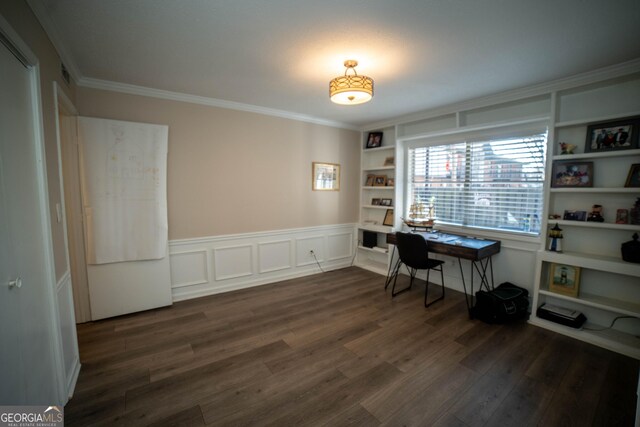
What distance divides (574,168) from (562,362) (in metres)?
1.80

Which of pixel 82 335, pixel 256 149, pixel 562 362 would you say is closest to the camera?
pixel 562 362

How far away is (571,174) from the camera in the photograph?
2.71 metres

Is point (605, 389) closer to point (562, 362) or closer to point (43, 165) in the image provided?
point (562, 362)

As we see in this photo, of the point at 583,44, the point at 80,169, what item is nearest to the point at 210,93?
the point at 80,169

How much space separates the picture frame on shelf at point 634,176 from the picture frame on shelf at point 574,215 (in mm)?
407

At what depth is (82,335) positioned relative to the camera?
257 cm

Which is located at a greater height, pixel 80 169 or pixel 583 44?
pixel 583 44

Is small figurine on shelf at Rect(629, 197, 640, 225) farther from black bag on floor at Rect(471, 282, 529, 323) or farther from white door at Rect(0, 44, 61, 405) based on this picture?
white door at Rect(0, 44, 61, 405)

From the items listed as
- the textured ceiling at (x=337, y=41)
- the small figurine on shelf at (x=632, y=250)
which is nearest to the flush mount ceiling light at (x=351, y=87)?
the textured ceiling at (x=337, y=41)

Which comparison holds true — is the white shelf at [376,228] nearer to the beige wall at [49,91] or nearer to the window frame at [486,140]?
the window frame at [486,140]

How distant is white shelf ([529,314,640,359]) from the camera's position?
7.61 feet

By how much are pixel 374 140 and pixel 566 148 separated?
8.34 feet

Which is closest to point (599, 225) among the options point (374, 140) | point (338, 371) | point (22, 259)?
point (338, 371)

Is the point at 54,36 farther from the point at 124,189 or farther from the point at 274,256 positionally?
the point at 274,256
